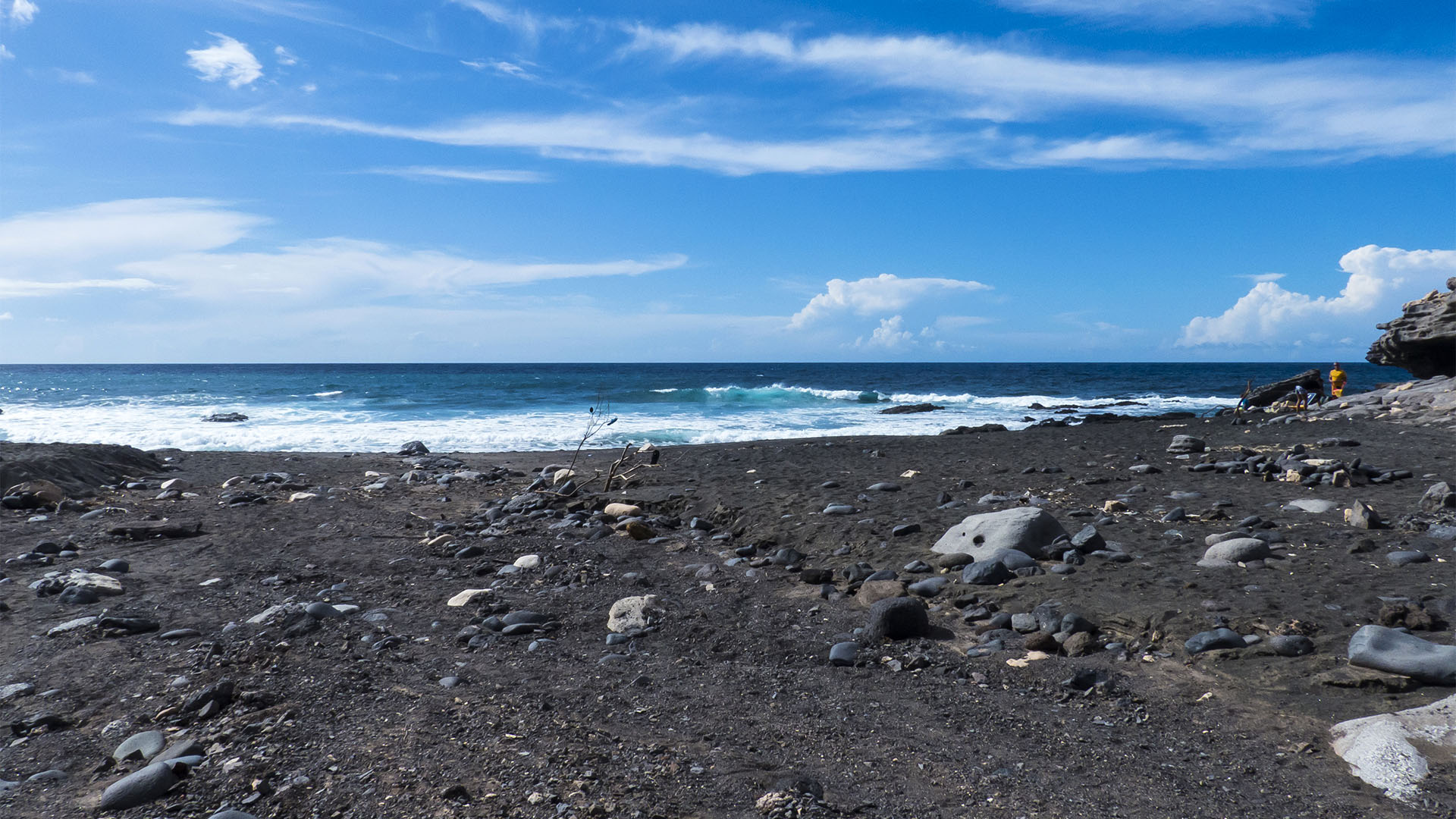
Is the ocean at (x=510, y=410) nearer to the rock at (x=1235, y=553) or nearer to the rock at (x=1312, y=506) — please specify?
the rock at (x=1235, y=553)

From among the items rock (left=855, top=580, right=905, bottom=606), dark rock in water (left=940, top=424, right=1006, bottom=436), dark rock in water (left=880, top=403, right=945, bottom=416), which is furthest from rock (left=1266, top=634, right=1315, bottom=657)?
dark rock in water (left=880, top=403, right=945, bottom=416)

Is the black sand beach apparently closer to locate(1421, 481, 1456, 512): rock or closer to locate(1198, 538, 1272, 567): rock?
locate(1198, 538, 1272, 567): rock

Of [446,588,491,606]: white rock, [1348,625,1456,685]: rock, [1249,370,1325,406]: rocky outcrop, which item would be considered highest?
[1249,370,1325,406]: rocky outcrop

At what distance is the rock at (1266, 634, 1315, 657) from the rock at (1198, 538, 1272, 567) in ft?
4.33

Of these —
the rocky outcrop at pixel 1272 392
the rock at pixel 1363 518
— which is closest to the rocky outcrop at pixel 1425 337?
the rocky outcrop at pixel 1272 392

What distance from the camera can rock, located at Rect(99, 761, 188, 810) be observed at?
8.79 ft

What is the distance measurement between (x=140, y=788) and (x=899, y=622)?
347cm

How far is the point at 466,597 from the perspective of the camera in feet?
17.5

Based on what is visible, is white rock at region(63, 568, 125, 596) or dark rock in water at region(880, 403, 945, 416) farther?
dark rock in water at region(880, 403, 945, 416)

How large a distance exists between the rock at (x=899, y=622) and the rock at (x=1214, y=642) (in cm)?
131

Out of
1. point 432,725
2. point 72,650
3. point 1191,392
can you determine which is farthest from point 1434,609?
point 1191,392

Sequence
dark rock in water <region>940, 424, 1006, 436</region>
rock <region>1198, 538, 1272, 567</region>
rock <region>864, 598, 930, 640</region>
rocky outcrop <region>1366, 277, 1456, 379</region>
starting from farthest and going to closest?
rocky outcrop <region>1366, 277, 1456, 379</region>, dark rock in water <region>940, 424, 1006, 436</region>, rock <region>1198, 538, 1272, 567</region>, rock <region>864, 598, 930, 640</region>

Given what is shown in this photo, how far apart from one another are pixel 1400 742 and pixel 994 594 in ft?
7.27

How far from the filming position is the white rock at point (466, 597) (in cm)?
525
